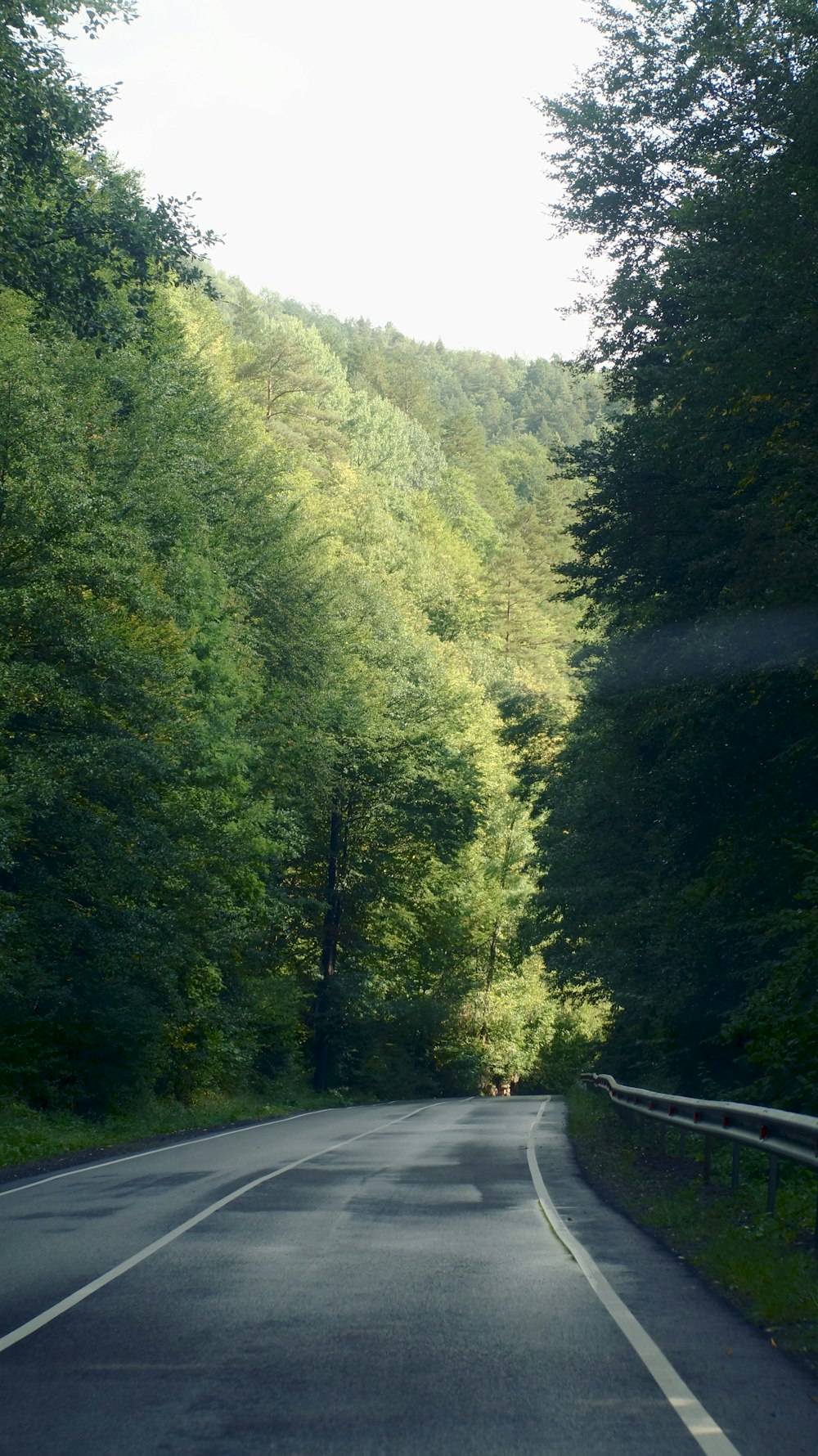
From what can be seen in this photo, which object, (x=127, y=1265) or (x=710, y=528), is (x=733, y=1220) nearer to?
(x=127, y=1265)

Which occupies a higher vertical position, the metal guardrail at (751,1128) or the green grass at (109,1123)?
the metal guardrail at (751,1128)

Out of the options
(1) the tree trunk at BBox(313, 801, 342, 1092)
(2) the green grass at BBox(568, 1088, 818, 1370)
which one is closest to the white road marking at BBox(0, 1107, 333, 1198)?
(2) the green grass at BBox(568, 1088, 818, 1370)

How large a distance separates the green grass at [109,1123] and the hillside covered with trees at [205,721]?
0.73m

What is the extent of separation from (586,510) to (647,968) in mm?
10048

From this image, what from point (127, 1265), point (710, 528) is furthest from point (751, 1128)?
point (710, 528)

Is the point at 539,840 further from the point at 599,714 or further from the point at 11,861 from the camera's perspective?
the point at 11,861

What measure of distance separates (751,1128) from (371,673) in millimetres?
41957

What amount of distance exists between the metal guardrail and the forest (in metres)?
1.16

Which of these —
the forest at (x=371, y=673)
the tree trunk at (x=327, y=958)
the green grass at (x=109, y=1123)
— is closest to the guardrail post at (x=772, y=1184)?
the forest at (x=371, y=673)

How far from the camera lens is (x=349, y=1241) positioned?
34.4 ft

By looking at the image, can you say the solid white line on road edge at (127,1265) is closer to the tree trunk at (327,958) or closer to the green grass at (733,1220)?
the green grass at (733,1220)

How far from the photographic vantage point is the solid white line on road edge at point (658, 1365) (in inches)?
211

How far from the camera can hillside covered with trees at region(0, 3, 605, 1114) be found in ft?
76.5

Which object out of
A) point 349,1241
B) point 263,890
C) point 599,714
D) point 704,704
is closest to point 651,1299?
point 349,1241
